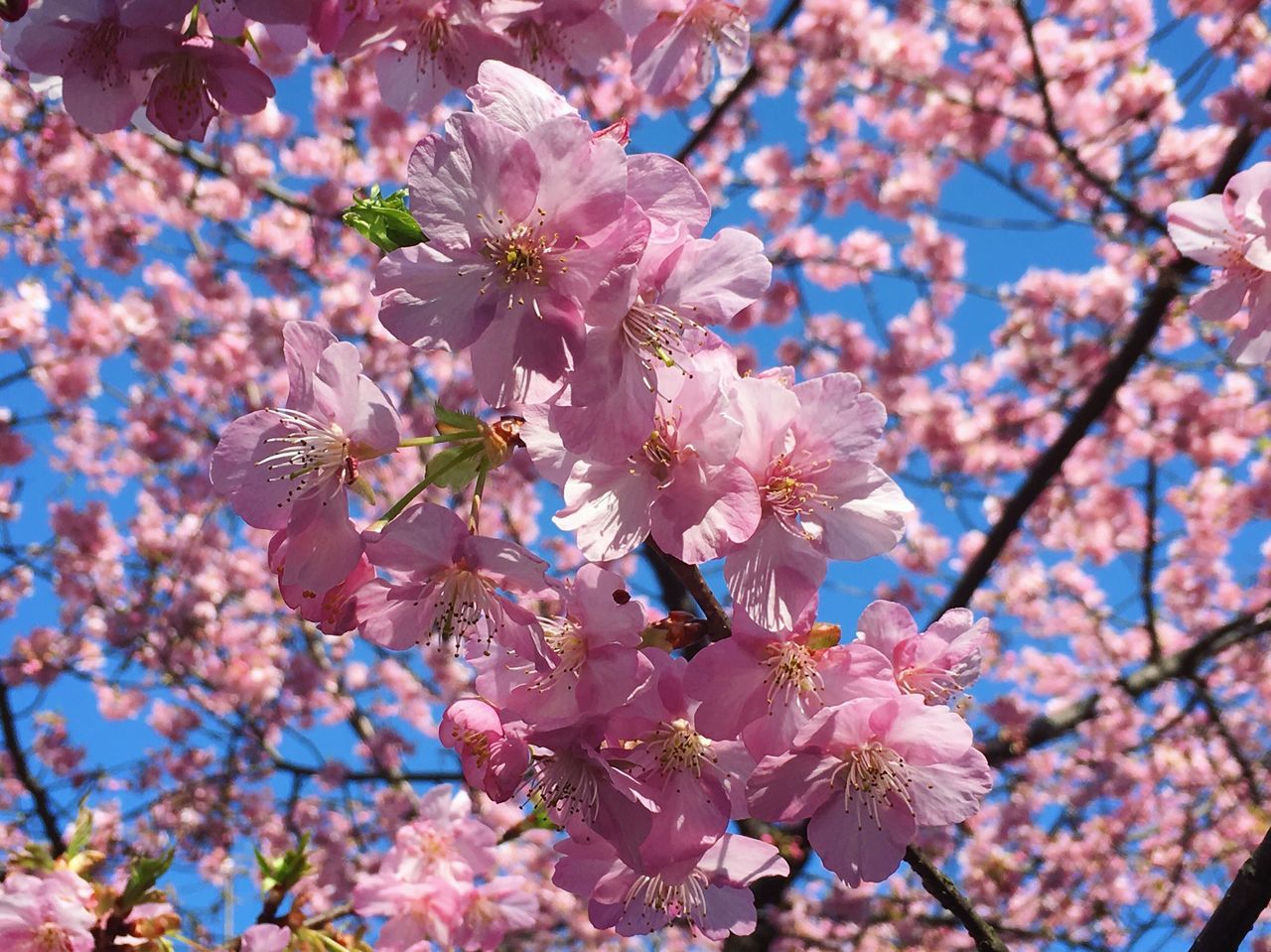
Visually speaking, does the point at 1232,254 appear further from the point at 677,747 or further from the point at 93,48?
the point at 93,48

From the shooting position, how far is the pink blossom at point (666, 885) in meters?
1.47

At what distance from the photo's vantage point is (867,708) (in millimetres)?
1244

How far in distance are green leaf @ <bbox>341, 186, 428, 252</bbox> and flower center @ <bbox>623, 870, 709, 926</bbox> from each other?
102 cm

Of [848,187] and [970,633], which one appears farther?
[848,187]

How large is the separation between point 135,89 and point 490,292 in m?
1.05

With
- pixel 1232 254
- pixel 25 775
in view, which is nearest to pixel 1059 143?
pixel 1232 254

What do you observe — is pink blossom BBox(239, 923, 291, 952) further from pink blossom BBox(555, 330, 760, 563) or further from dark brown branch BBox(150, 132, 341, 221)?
dark brown branch BBox(150, 132, 341, 221)

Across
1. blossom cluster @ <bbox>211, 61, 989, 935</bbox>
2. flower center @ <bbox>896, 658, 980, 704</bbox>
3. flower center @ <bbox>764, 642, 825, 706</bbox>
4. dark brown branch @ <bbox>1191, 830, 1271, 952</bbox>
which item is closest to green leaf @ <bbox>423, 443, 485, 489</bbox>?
blossom cluster @ <bbox>211, 61, 989, 935</bbox>

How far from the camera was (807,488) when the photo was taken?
1.30 metres

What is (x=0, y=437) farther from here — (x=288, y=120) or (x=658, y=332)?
(x=658, y=332)

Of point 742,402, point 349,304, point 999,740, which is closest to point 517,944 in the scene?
point 999,740

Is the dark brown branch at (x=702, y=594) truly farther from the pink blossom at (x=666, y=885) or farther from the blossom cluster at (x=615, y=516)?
the pink blossom at (x=666, y=885)

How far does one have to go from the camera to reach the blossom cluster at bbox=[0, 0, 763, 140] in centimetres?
162

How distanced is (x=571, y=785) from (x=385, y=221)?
80cm
